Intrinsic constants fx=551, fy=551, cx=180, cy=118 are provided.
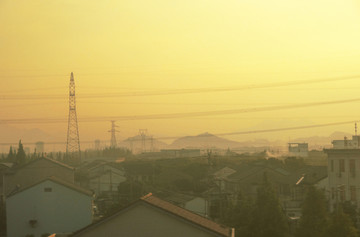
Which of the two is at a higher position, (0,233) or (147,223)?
(147,223)

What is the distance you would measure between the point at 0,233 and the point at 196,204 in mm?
10761

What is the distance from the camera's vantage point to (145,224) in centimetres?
1227

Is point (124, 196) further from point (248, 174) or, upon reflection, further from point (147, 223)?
point (147, 223)

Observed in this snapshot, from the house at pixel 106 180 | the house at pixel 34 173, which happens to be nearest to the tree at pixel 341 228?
the house at pixel 34 173

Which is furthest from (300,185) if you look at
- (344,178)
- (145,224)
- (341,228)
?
(145,224)

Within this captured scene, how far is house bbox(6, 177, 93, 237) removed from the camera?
25.4 metres

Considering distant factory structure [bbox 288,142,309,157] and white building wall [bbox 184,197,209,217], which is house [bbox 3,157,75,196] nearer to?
white building wall [bbox 184,197,209,217]

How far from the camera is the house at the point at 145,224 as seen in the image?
12234mm

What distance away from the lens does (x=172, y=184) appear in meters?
44.2

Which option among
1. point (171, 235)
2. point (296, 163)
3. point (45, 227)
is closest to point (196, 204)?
point (45, 227)

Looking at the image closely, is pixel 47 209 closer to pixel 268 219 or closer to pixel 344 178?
pixel 268 219

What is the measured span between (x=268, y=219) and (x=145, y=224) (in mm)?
10255

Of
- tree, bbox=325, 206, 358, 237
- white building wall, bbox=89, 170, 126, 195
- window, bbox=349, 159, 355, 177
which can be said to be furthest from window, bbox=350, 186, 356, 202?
white building wall, bbox=89, 170, 126, 195

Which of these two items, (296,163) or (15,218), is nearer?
(15,218)
